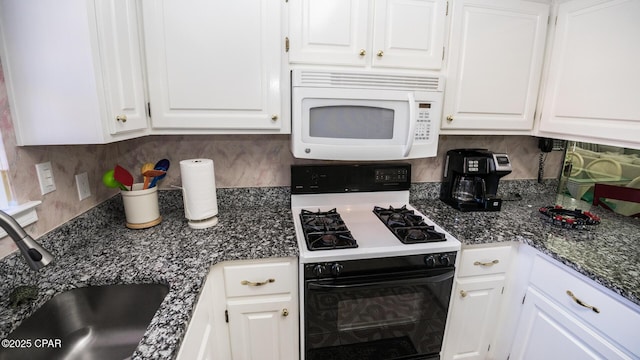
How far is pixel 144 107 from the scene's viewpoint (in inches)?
50.0

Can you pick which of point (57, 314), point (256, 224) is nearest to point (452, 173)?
point (256, 224)

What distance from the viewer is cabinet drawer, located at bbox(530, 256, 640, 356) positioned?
101cm

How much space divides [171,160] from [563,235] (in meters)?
2.06

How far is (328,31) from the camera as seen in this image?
1.34 meters

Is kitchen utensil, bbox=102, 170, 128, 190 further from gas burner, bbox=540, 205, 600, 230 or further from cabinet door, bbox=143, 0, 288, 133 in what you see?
gas burner, bbox=540, 205, 600, 230

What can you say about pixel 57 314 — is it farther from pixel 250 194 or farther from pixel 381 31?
pixel 381 31

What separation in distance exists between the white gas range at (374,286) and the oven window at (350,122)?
0.45m

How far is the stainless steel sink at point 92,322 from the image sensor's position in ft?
2.94

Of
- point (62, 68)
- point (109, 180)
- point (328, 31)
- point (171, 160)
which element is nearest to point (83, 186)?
point (109, 180)

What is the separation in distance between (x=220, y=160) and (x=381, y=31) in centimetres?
109

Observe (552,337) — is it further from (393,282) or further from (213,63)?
(213,63)

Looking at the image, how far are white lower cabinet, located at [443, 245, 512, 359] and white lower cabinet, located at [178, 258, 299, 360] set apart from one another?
2.64ft

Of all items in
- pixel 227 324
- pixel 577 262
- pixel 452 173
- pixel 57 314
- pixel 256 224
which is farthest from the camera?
pixel 452 173

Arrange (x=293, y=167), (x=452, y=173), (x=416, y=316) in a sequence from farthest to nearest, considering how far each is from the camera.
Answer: (x=452, y=173)
(x=293, y=167)
(x=416, y=316)
